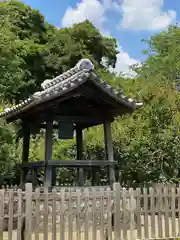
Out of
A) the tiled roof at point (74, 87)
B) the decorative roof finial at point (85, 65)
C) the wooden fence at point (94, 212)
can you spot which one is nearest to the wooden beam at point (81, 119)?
the tiled roof at point (74, 87)

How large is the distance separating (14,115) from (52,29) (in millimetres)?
24263

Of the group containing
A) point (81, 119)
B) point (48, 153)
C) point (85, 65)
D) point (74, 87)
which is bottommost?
point (48, 153)

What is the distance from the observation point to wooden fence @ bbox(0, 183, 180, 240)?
7.75m

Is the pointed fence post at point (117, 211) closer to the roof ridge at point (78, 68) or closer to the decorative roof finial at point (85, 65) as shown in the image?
the roof ridge at point (78, 68)

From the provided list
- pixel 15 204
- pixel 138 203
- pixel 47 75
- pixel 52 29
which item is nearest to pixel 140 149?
pixel 138 203

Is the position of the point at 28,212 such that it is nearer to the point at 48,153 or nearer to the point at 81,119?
the point at 48,153

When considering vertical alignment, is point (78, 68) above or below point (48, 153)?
above

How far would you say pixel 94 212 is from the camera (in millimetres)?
8312

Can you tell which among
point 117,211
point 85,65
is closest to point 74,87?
point 85,65

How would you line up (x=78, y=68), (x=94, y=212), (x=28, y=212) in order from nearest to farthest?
1. (x=28, y=212)
2. (x=94, y=212)
3. (x=78, y=68)

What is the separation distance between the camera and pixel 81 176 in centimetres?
1321

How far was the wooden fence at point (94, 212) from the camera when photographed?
7754mm

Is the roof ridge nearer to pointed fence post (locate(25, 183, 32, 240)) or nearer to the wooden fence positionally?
the wooden fence

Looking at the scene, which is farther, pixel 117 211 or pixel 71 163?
pixel 71 163
